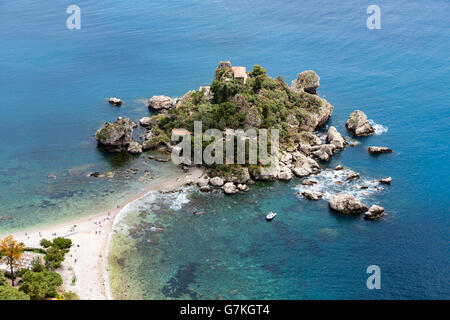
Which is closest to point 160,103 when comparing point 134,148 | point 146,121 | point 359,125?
point 146,121

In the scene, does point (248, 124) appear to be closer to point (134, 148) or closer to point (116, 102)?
point (134, 148)

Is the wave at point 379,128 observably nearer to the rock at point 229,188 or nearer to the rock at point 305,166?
the rock at point 305,166

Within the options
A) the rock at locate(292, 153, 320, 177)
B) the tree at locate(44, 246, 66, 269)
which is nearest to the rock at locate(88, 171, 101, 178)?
the tree at locate(44, 246, 66, 269)

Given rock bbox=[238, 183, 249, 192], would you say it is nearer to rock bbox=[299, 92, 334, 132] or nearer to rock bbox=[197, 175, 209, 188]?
rock bbox=[197, 175, 209, 188]

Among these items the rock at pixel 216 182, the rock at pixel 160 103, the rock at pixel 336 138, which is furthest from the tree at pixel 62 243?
the rock at pixel 336 138
